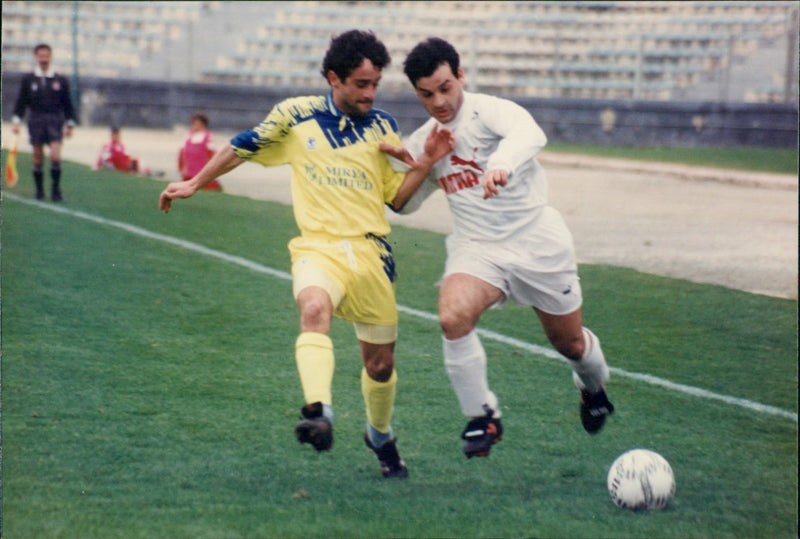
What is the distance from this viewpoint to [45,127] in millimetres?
13508

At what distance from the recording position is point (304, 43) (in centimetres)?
3028

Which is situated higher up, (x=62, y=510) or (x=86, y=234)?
(x=62, y=510)

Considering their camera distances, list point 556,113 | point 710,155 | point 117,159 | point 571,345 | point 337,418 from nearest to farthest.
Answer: point 571,345
point 337,418
point 117,159
point 710,155
point 556,113

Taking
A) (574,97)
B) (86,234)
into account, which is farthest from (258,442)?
(574,97)

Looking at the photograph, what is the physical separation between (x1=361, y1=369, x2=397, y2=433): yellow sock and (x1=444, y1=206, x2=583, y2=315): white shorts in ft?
1.81

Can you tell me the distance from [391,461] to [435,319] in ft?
10.7

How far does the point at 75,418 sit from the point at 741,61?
2229 centimetres

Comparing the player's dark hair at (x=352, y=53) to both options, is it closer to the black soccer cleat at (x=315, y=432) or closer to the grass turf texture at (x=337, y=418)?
the black soccer cleat at (x=315, y=432)

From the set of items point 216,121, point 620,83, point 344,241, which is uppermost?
point 344,241

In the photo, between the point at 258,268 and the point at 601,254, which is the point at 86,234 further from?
the point at 601,254

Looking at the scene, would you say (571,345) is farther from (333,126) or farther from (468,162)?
(333,126)

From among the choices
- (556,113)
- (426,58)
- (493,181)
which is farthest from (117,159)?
(493,181)

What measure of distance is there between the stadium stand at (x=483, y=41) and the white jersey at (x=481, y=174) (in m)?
19.9

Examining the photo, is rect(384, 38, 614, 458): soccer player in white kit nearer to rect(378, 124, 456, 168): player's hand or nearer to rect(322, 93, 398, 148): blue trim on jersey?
rect(378, 124, 456, 168): player's hand
